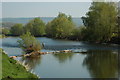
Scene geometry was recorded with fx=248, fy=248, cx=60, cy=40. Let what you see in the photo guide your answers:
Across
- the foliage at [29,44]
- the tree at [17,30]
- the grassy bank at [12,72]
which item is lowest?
the grassy bank at [12,72]

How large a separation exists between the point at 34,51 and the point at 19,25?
84571 mm

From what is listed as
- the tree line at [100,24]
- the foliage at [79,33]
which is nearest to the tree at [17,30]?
the tree line at [100,24]

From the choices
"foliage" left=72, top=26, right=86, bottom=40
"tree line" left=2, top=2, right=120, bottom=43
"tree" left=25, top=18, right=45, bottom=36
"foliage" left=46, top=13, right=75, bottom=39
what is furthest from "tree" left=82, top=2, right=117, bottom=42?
"tree" left=25, top=18, right=45, bottom=36

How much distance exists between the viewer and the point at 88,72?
29.2m

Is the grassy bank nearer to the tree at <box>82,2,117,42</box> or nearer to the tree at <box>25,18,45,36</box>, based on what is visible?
the tree at <box>82,2,117,42</box>

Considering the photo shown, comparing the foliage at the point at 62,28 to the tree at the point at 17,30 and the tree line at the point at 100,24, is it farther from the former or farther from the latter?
the tree at the point at 17,30

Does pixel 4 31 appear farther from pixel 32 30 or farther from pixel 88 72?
pixel 88 72

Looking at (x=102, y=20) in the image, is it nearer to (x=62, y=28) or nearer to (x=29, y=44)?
(x=62, y=28)

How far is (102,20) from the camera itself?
2741 inches

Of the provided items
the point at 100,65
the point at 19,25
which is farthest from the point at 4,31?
the point at 100,65

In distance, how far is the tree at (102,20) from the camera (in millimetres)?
68625

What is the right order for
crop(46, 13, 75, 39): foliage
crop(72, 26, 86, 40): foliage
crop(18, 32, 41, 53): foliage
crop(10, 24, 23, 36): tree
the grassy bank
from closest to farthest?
the grassy bank → crop(18, 32, 41, 53): foliage → crop(72, 26, 86, 40): foliage → crop(46, 13, 75, 39): foliage → crop(10, 24, 23, 36): tree

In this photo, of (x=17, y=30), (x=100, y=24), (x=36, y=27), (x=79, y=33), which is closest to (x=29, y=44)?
(x=100, y=24)

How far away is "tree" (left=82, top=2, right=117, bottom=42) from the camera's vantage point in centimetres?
6862
